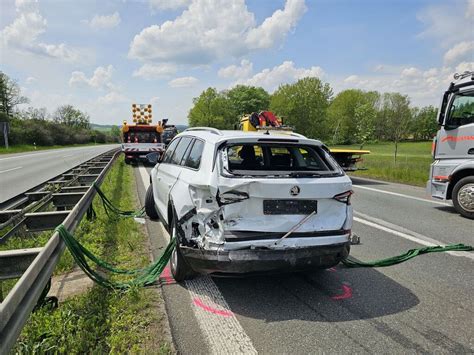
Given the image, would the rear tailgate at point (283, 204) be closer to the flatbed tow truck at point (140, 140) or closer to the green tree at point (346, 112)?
the flatbed tow truck at point (140, 140)

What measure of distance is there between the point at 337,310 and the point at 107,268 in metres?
2.56

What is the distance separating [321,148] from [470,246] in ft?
10.6

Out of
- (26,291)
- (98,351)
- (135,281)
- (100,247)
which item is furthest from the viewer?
(100,247)

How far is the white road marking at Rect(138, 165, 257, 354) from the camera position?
2.82m

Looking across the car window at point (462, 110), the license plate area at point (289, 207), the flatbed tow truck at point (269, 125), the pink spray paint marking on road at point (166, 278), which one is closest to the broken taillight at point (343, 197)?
the license plate area at point (289, 207)

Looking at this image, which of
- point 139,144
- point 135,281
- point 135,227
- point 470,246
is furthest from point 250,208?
point 139,144

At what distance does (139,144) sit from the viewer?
63.6 feet

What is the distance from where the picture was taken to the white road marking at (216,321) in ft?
9.25

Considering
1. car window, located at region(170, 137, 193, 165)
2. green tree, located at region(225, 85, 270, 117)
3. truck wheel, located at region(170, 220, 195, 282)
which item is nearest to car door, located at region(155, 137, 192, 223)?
car window, located at region(170, 137, 193, 165)

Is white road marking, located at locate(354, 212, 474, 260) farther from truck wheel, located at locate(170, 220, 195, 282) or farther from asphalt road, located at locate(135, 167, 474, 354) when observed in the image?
truck wheel, located at locate(170, 220, 195, 282)

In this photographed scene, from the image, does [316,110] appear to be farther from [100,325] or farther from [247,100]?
[100,325]

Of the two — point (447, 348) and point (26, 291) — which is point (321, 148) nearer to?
point (447, 348)

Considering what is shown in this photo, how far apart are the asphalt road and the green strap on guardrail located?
7.3 inches

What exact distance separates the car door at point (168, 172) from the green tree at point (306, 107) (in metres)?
54.5
